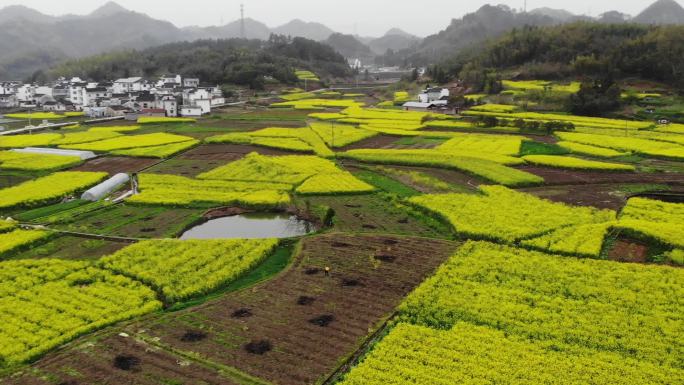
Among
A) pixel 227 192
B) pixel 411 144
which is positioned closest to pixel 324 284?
pixel 227 192

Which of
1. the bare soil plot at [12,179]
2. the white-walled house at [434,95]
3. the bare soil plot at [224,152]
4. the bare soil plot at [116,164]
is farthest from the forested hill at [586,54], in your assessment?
the bare soil plot at [12,179]

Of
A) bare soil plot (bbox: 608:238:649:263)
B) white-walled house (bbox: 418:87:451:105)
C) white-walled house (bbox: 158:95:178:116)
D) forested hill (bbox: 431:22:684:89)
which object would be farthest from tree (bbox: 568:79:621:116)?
white-walled house (bbox: 158:95:178:116)

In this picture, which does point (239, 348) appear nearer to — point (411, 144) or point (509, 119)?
point (411, 144)

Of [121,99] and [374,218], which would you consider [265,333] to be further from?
[121,99]

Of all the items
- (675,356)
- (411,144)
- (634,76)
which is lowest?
(675,356)

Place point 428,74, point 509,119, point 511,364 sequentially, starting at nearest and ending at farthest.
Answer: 1. point 511,364
2. point 509,119
3. point 428,74

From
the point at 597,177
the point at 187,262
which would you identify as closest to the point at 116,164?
the point at 187,262

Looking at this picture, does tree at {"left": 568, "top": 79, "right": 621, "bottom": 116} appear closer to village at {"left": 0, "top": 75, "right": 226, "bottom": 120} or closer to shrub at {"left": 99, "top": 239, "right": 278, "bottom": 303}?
village at {"left": 0, "top": 75, "right": 226, "bottom": 120}
